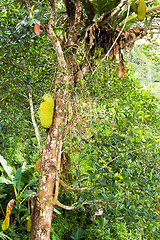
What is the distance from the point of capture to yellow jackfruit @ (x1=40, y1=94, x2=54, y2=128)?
1.64 meters

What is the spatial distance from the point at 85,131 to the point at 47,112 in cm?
37

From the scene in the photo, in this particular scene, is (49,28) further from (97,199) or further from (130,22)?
(97,199)

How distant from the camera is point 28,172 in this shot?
1907 mm

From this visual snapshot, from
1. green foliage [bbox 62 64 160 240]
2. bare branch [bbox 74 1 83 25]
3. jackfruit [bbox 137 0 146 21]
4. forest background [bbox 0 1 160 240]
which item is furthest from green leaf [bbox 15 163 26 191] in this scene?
jackfruit [bbox 137 0 146 21]

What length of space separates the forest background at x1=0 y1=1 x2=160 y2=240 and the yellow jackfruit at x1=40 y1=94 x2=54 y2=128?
7 cm

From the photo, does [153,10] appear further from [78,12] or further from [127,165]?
[127,165]

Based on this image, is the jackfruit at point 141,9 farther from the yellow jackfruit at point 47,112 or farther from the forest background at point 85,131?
the yellow jackfruit at point 47,112

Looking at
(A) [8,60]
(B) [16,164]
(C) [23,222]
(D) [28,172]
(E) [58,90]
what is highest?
(A) [8,60]

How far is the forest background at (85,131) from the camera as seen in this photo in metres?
1.31

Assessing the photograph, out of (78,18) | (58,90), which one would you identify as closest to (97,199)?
(58,90)

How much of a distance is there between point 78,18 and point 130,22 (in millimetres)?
756

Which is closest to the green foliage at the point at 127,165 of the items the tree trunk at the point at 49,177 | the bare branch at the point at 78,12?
the tree trunk at the point at 49,177

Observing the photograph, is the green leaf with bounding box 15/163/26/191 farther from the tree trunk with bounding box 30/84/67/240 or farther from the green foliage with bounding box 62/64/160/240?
the green foliage with bounding box 62/64/160/240

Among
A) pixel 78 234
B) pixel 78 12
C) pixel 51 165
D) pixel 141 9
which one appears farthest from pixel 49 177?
pixel 141 9
